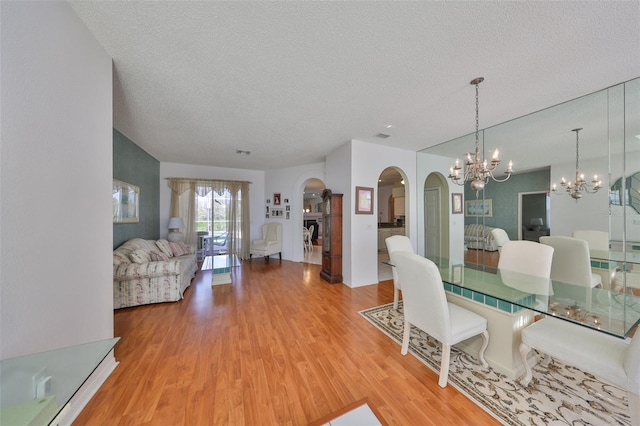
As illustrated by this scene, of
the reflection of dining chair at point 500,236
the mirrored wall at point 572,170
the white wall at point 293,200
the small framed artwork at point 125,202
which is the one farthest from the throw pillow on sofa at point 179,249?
the mirrored wall at point 572,170

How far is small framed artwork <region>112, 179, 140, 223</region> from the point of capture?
3.17m

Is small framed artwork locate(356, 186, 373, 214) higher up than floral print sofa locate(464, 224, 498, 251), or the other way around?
small framed artwork locate(356, 186, 373, 214)

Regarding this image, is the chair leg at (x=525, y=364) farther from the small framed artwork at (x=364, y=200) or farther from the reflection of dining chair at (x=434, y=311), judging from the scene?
the small framed artwork at (x=364, y=200)

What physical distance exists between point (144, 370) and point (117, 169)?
3.14m

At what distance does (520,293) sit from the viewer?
1619 mm

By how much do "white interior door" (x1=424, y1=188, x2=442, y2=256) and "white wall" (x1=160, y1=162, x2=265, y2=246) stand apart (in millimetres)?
4531

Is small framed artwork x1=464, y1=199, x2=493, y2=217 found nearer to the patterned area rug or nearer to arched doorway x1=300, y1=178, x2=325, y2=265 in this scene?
the patterned area rug

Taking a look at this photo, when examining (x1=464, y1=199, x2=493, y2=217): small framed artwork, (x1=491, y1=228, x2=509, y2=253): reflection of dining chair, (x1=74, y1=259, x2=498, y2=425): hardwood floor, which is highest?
(x1=464, y1=199, x2=493, y2=217): small framed artwork

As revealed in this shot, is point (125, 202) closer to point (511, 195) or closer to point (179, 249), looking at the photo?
point (179, 249)

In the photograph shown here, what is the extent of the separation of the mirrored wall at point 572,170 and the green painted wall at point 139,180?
5.83m

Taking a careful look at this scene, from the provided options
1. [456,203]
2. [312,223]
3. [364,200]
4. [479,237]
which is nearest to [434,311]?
[364,200]

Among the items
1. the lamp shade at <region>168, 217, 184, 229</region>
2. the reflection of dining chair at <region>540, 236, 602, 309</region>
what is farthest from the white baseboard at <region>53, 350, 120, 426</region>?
the reflection of dining chair at <region>540, 236, 602, 309</region>

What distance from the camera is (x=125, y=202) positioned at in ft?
11.4

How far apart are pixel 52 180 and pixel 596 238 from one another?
4921 mm
